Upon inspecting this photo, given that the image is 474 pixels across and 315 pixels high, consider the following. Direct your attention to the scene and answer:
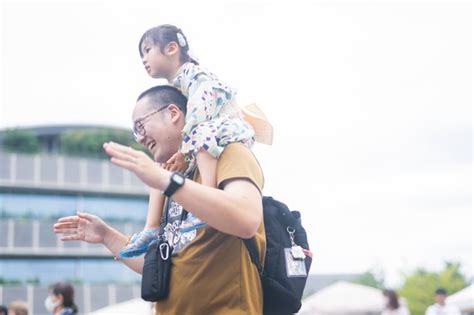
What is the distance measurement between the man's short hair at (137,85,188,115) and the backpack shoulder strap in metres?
0.50

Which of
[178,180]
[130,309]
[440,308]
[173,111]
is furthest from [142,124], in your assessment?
[130,309]

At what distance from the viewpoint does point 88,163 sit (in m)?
31.3

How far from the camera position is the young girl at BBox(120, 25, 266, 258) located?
2088 millimetres

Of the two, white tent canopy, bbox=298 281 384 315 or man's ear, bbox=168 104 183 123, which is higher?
man's ear, bbox=168 104 183 123

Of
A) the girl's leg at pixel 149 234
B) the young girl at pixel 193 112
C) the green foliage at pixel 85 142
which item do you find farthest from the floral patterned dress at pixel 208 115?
the green foliage at pixel 85 142

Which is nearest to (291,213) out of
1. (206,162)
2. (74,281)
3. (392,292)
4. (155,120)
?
(206,162)

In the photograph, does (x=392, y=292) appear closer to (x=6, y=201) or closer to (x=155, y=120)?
(x=155, y=120)

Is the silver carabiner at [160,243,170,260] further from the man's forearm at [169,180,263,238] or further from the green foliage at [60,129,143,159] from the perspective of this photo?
the green foliage at [60,129,143,159]

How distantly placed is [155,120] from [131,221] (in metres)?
28.9

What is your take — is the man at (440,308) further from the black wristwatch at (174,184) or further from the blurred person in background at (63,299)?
the black wristwatch at (174,184)

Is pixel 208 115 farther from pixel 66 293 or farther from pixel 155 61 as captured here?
pixel 66 293

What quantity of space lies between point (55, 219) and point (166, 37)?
28.8m

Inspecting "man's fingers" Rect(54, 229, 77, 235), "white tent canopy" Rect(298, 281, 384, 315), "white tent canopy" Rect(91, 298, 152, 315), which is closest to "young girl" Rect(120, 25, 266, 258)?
"man's fingers" Rect(54, 229, 77, 235)

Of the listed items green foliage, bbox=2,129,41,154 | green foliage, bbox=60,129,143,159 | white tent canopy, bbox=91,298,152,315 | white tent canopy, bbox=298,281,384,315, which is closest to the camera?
white tent canopy, bbox=91,298,152,315
